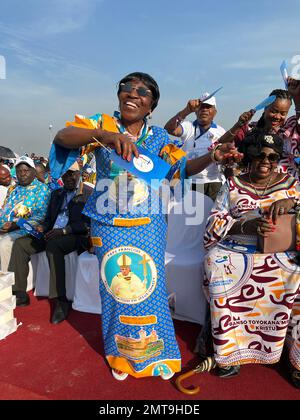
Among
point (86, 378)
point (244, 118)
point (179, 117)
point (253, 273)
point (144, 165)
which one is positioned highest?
point (179, 117)

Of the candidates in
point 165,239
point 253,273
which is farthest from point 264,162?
point 165,239

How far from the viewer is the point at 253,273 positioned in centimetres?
225

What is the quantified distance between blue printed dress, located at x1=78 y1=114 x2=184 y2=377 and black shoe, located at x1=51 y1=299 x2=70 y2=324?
4.08 feet

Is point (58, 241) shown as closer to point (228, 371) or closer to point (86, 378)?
point (86, 378)

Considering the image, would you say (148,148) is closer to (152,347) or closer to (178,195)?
(178,195)

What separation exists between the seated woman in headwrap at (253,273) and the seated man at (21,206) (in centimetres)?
257

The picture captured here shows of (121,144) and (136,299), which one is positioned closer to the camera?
(121,144)

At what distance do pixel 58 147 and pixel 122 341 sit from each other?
1388mm

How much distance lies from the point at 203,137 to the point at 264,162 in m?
1.70

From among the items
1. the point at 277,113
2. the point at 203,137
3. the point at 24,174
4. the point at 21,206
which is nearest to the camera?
the point at 277,113

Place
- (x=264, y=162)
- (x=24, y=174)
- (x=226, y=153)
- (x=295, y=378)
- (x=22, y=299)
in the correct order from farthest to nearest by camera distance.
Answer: (x=24, y=174)
(x=22, y=299)
(x=264, y=162)
(x=295, y=378)
(x=226, y=153)

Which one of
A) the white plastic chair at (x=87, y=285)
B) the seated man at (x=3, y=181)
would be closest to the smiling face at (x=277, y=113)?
the white plastic chair at (x=87, y=285)

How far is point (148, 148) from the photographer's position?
213 cm
